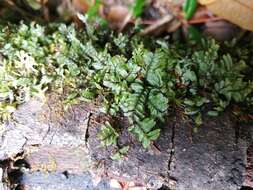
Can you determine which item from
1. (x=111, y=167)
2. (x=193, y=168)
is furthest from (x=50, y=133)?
(x=193, y=168)

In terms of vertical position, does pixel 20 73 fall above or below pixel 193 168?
above

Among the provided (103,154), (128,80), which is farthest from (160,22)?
(103,154)

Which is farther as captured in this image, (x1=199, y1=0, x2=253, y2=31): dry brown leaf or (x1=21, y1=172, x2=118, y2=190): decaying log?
(x1=199, y1=0, x2=253, y2=31): dry brown leaf

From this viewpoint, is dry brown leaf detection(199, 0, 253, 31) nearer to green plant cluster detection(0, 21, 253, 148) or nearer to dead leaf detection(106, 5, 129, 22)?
green plant cluster detection(0, 21, 253, 148)

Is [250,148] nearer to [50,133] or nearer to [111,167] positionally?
[111,167]

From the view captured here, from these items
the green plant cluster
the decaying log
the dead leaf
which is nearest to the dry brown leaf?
the green plant cluster

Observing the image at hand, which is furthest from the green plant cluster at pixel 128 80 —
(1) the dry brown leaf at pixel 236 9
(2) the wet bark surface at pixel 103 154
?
(1) the dry brown leaf at pixel 236 9

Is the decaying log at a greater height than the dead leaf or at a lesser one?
lesser

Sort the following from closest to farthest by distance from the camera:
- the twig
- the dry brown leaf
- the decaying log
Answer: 1. the decaying log
2. the dry brown leaf
3. the twig
